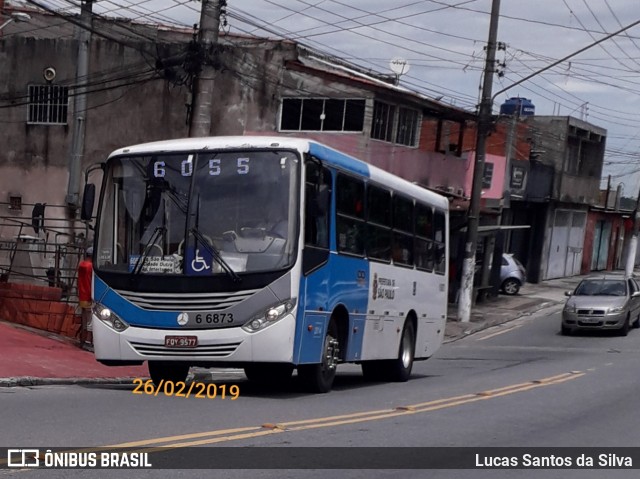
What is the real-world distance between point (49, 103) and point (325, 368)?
24.3 meters

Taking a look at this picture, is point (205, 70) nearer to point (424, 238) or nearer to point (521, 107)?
point (424, 238)

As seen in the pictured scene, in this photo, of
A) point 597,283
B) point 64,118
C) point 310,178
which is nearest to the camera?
point 310,178

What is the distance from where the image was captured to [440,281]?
763 inches

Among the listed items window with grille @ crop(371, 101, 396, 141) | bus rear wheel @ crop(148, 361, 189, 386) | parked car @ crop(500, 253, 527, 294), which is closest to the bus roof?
bus rear wheel @ crop(148, 361, 189, 386)

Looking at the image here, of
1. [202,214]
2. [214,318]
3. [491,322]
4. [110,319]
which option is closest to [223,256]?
[202,214]

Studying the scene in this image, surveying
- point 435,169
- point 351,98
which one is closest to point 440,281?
point 351,98

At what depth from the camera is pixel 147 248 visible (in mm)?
12711

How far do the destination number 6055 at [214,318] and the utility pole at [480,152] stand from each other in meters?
19.3

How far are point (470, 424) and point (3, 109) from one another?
27748mm

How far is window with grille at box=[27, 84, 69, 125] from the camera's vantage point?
35250 mm

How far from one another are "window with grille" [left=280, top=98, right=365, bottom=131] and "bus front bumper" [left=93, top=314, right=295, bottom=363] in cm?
2088

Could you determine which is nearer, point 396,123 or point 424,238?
point 424,238

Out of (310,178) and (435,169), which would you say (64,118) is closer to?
(435,169)

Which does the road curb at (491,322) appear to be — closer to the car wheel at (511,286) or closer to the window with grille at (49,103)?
the car wheel at (511,286)
